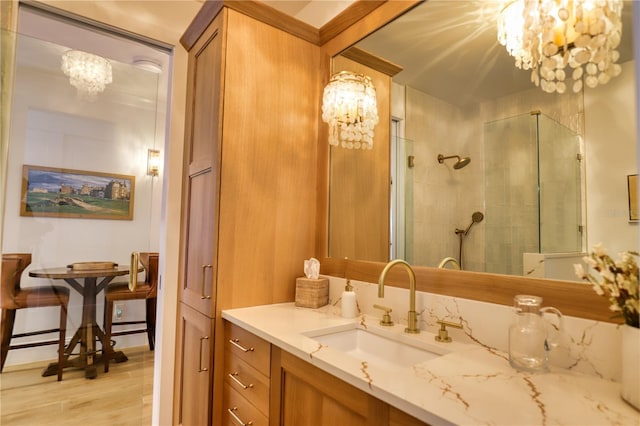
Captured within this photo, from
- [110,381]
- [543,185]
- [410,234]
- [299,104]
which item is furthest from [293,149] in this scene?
[110,381]

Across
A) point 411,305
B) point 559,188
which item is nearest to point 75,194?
point 411,305

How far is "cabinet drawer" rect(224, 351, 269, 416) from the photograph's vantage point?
1269 millimetres

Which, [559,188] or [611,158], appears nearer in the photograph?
[611,158]

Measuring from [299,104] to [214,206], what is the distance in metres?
0.75

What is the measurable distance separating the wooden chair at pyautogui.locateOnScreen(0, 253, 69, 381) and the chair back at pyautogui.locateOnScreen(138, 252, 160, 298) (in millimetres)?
450

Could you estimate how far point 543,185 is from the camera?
1.05m

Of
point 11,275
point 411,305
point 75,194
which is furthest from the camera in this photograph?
point 75,194

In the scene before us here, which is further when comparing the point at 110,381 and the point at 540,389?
the point at 110,381

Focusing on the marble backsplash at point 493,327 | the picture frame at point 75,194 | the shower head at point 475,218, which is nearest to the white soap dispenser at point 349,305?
the marble backsplash at point 493,327

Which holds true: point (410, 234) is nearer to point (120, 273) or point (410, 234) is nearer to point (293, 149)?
point (293, 149)

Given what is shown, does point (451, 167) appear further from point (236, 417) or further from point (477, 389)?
point (236, 417)

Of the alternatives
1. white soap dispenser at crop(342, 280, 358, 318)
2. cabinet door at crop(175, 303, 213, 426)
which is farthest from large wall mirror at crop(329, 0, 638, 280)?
cabinet door at crop(175, 303, 213, 426)

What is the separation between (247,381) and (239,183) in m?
0.90

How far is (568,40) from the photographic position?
3.17 ft
